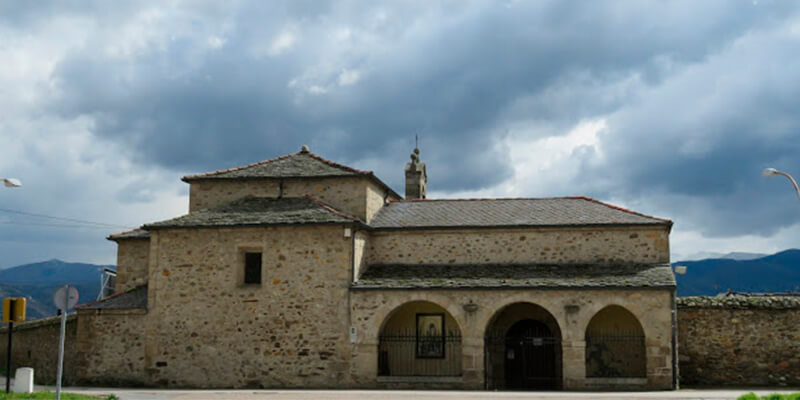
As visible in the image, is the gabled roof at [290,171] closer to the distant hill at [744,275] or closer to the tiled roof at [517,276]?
the tiled roof at [517,276]

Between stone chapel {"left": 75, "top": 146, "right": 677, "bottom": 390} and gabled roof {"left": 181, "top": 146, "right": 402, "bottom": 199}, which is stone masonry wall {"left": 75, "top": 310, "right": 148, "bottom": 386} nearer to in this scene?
stone chapel {"left": 75, "top": 146, "right": 677, "bottom": 390}

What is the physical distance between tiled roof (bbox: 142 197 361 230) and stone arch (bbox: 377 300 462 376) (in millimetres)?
3531

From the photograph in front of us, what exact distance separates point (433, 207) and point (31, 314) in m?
100

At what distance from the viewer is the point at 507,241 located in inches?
984

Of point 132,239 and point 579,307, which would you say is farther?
point 132,239

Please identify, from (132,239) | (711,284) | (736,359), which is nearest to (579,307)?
(736,359)

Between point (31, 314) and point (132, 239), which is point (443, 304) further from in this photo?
point (31, 314)

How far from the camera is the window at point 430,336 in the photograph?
79.8 ft

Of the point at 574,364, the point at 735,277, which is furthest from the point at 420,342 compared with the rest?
the point at 735,277

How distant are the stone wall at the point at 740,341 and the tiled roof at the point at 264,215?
432 inches

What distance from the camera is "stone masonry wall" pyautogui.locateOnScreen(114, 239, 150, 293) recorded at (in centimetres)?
2700

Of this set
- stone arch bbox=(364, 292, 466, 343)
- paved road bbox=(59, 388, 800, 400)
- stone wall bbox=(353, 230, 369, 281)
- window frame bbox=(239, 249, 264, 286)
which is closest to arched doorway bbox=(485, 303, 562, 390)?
stone arch bbox=(364, 292, 466, 343)

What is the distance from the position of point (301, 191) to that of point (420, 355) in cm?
694

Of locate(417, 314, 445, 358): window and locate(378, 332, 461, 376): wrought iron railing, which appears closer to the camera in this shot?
locate(378, 332, 461, 376): wrought iron railing
